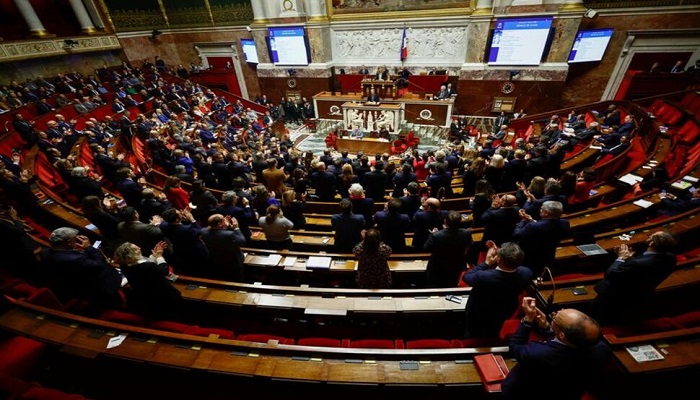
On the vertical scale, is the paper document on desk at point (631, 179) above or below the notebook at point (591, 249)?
above

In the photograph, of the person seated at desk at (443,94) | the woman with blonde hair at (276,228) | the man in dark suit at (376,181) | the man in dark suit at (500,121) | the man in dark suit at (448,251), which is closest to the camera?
the man in dark suit at (448,251)

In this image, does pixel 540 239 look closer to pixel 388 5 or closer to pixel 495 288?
pixel 495 288

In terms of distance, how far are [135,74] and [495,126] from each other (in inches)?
690

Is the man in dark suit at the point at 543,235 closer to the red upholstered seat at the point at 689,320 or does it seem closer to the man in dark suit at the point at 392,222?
the red upholstered seat at the point at 689,320

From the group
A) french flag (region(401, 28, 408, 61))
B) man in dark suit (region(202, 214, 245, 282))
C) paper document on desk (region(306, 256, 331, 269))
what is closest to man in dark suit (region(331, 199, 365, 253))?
paper document on desk (region(306, 256, 331, 269))

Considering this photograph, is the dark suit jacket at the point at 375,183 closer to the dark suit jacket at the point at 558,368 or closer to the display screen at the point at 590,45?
the dark suit jacket at the point at 558,368

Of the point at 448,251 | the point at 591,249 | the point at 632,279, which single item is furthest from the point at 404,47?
the point at 632,279

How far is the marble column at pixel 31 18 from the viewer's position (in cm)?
1208

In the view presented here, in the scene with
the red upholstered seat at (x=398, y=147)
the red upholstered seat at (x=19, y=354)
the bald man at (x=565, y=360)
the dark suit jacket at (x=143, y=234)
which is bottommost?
the red upholstered seat at (x=398, y=147)

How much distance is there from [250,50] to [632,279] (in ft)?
59.2

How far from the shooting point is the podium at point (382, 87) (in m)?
13.0

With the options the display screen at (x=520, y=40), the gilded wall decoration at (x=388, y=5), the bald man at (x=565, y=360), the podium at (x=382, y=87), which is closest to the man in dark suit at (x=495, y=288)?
the bald man at (x=565, y=360)

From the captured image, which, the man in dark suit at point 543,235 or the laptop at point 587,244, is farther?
the laptop at point 587,244

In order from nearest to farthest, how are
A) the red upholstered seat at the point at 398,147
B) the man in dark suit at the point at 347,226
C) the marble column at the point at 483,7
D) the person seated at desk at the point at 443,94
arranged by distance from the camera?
the man in dark suit at the point at 347,226, the red upholstered seat at the point at 398,147, the marble column at the point at 483,7, the person seated at desk at the point at 443,94
